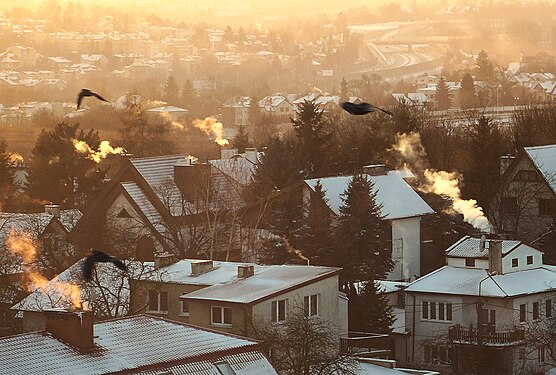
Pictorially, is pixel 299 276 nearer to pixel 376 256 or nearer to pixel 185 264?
pixel 185 264

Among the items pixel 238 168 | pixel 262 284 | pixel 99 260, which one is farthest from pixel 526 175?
pixel 99 260

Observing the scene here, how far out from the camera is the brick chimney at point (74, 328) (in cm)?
2684

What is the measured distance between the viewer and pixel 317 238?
4841cm

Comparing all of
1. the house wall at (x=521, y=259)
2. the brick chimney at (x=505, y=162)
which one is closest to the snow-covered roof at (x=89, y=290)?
the house wall at (x=521, y=259)

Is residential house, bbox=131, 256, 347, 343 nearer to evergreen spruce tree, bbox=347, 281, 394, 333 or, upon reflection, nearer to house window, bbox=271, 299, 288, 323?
house window, bbox=271, 299, 288, 323

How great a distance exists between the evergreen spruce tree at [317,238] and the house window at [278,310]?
1065cm

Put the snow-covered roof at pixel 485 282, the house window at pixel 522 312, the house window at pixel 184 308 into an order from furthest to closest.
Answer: the house window at pixel 522 312, the snow-covered roof at pixel 485 282, the house window at pixel 184 308

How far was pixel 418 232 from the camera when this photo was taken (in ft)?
174

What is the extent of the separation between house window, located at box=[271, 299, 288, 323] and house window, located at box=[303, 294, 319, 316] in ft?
1.98

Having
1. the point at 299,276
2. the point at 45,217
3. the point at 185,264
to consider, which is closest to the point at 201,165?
the point at 45,217

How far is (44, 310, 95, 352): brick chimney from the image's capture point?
2684 centimetres

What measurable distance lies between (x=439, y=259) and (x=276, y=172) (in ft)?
19.7

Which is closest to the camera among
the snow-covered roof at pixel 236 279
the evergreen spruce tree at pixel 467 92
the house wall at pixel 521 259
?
the snow-covered roof at pixel 236 279

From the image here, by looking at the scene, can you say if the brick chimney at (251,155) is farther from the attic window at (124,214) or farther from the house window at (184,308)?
the house window at (184,308)
